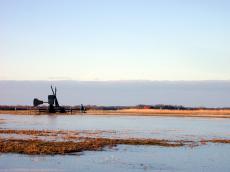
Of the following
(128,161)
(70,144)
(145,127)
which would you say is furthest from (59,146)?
(145,127)

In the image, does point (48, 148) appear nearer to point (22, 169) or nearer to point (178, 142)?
point (22, 169)

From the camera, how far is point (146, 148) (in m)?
34.3

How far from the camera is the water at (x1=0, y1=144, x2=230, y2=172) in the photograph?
82.5ft

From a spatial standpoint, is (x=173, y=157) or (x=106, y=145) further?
(x=106, y=145)

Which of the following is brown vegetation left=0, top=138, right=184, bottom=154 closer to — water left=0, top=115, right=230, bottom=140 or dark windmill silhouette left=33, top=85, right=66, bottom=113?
water left=0, top=115, right=230, bottom=140

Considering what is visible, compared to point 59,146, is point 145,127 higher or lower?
higher

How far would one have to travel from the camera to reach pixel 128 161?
1097 inches

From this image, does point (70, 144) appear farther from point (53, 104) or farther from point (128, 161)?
point (53, 104)

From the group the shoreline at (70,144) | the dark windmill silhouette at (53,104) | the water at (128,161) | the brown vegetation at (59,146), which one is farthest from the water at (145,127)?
the dark windmill silhouette at (53,104)

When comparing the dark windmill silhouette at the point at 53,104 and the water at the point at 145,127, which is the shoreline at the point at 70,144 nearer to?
the water at the point at 145,127

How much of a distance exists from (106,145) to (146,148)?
2970 millimetres

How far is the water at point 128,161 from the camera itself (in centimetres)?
2516

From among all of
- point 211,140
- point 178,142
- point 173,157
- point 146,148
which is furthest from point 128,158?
point 211,140

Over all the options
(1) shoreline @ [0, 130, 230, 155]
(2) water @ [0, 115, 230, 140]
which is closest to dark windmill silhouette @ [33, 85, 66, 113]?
(2) water @ [0, 115, 230, 140]
